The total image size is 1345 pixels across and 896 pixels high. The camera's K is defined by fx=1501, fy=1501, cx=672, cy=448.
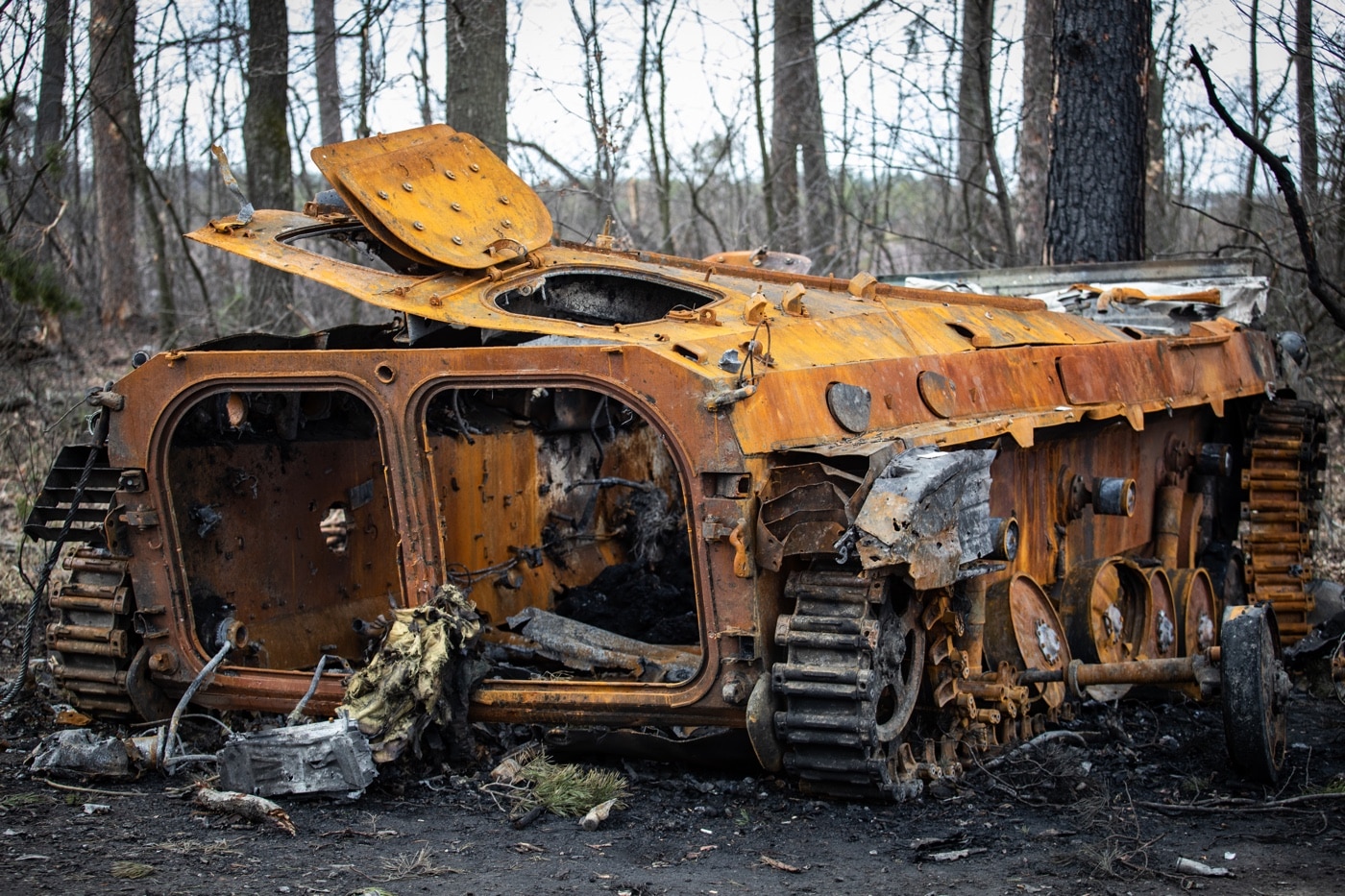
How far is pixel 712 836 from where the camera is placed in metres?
5.09

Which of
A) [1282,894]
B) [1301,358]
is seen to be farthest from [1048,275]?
[1282,894]

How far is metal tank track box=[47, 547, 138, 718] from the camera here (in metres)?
6.14

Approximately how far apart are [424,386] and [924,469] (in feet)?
6.15

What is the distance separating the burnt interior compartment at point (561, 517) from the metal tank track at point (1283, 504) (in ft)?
13.3

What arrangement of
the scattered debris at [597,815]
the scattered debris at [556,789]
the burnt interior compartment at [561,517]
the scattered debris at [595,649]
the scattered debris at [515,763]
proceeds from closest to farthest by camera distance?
the scattered debris at [597,815] → the scattered debris at [556,789] → the scattered debris at [515,763] → the scattered debris at [595,649] → the burnt interior compartment at [561,517]

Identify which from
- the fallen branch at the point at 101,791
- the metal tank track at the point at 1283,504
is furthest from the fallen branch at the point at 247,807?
the metal tank track at the point at 1283,504

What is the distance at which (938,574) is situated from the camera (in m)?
5.06

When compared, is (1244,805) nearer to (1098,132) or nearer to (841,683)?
(841,683)

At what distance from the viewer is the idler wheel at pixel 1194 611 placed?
8.09 metres

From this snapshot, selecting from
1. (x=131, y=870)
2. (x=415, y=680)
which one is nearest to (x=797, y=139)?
(x=415, y=680)

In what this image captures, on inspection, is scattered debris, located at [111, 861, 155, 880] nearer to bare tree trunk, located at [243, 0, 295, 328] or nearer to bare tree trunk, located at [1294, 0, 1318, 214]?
bare tree trunk, located at [243, 0, 295, 328]

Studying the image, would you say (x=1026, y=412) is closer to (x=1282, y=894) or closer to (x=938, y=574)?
(x=938, y=574)

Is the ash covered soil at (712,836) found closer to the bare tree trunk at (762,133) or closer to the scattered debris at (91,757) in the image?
the scattered debris at (91,757)

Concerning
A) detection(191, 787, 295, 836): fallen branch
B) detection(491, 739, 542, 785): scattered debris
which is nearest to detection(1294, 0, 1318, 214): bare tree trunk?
detection(491, 739, 542, 785): scattered debris
